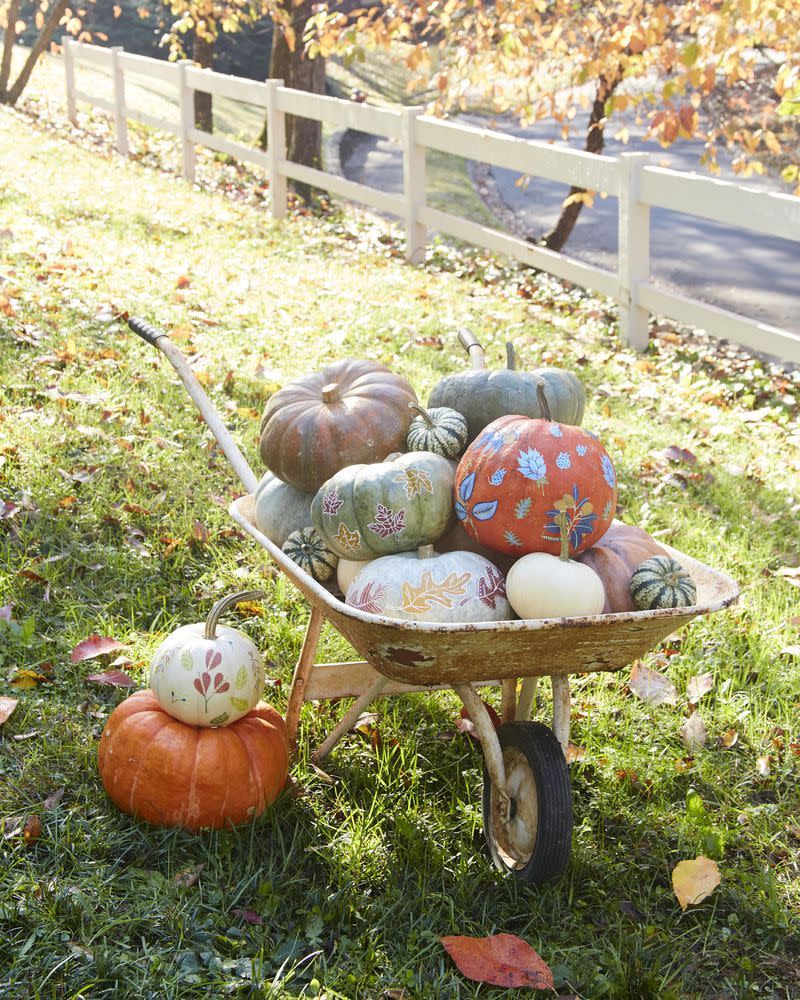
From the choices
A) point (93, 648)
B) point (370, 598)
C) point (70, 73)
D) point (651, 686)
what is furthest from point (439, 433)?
point (70, 73)

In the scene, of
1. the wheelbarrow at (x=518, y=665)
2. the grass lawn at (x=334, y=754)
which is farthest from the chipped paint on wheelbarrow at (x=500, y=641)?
the grass lawn at (x=334, y=754)

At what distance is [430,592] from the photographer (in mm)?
2523

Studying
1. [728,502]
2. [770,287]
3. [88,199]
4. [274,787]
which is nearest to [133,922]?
[274,787]

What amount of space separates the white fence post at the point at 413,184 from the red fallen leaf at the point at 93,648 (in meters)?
7.13

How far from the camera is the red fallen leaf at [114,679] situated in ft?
11.0

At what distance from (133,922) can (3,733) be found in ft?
2.89

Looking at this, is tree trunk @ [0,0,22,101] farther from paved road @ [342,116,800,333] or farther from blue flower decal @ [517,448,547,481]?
blue flower decal @ [517,448,547,481]

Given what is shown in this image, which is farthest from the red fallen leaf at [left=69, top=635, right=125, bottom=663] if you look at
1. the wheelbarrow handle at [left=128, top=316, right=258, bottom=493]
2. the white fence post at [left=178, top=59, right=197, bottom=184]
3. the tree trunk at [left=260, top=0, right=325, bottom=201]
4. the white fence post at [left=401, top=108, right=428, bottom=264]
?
the white fence post at [left=178, top=59, right=197, bottom=184]

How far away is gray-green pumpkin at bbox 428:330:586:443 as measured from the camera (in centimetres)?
302

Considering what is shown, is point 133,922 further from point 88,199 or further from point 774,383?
point 88,199

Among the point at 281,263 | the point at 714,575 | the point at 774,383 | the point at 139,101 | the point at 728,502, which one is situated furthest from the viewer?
the point at 139,101

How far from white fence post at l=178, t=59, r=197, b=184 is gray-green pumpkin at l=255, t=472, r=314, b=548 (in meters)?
11.3

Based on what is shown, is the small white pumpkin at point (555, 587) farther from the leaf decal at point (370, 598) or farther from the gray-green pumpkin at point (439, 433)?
the gray-green pumpkin at point (439, 433)

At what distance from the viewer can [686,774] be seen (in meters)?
3.21
